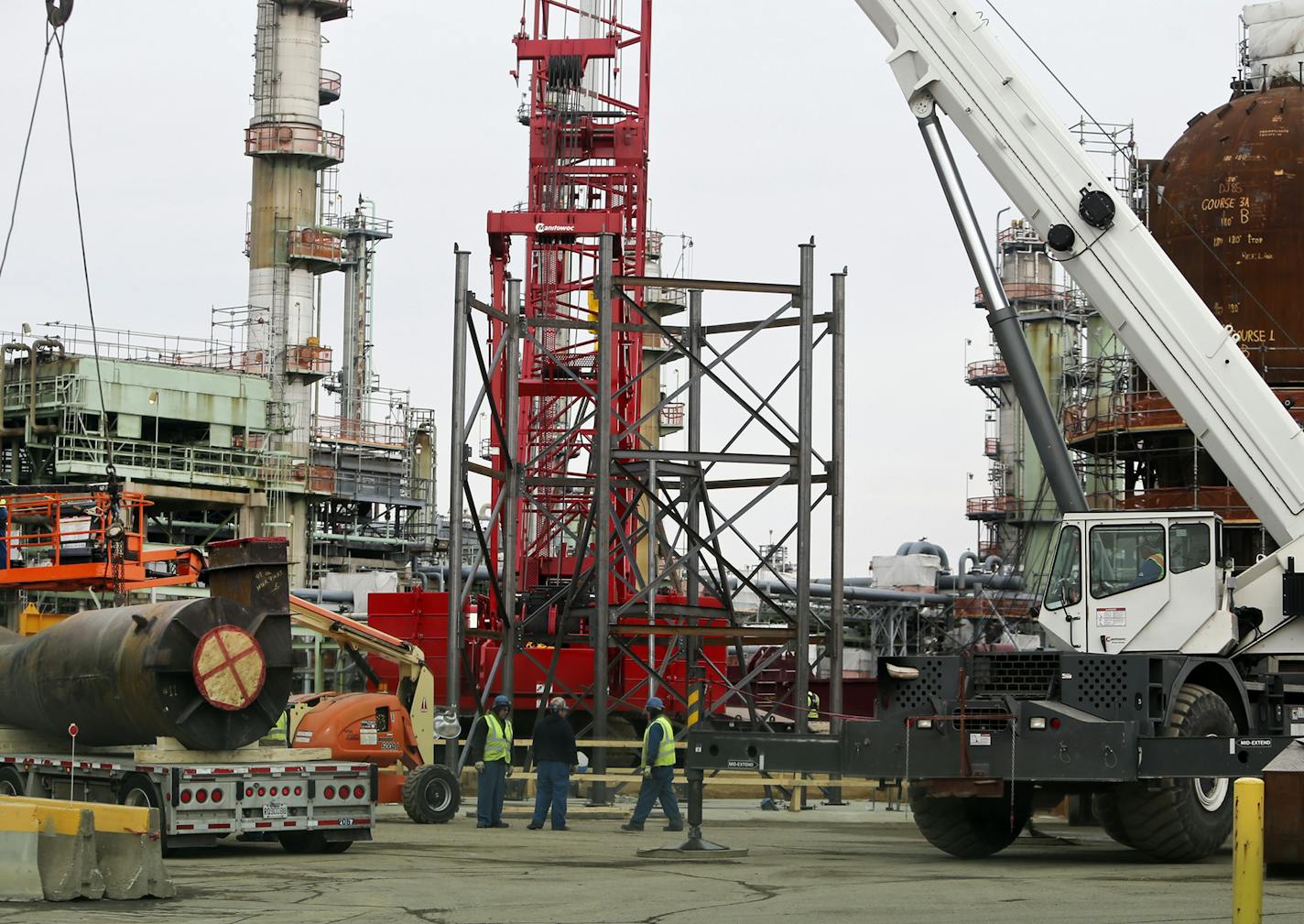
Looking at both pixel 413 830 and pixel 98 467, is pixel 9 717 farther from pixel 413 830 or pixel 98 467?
pixel 98 467

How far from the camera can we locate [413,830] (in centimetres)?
2070

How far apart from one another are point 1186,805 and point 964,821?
2.03m

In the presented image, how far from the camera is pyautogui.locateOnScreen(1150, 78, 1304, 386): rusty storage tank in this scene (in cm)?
3788

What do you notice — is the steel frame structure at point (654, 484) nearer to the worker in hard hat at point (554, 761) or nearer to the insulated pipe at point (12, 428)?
the worker in hard hat at point (554, 761)

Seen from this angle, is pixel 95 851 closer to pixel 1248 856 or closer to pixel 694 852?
pixel 694 852

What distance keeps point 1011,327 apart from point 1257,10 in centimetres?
2781

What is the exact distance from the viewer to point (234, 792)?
16828 millimetres

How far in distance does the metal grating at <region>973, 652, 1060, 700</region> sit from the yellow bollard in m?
5.97

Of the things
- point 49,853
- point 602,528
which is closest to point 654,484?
point 602,528

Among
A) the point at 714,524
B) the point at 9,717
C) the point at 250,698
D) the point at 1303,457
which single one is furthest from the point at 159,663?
the point at 714,524

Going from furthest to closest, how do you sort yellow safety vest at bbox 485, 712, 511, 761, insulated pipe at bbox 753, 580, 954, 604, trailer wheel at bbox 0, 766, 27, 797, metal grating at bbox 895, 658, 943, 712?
insulated pipe at bbox 753, 580, 954, 604, yellow safety vest at bbox 485, 712, 511, 761, trailer wheel at bbox 0, 766, 27, 797, metal grating at bbox 895, 658, 943, 712

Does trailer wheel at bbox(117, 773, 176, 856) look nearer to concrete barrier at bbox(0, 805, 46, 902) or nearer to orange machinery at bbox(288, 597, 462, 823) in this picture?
concrete barrier at bbox(0, 805, 46, 902)

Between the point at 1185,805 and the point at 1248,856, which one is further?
the point at 1185,805

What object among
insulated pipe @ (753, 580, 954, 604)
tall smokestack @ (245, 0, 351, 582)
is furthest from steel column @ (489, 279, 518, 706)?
tall smokestack @ (245, 0, 351, 582)
